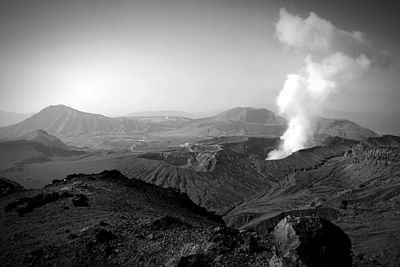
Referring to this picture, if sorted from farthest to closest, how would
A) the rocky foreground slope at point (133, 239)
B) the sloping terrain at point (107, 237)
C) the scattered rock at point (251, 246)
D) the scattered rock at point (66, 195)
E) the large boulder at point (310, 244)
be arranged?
the scattered rock at point (66, 195) < the sloping terrain at point (107, 237) < the scattered rock at point (251, 246) < the rocky foreground slope at point (133, 239) < the large boulder at point (310, 244)

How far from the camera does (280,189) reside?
128625 millimetres

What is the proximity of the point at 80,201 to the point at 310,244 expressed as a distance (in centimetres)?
2723

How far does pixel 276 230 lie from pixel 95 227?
16.2 meters

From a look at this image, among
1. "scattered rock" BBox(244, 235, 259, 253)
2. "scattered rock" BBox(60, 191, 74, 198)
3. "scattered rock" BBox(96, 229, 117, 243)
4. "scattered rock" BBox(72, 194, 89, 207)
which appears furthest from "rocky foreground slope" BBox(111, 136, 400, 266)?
"scattered rock" BBox(244, 235, 259, 253)

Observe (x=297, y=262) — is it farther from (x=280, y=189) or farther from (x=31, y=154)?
(x=31, y=154)

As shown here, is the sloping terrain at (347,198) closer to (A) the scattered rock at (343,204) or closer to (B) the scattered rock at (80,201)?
(A) the scattered rock at (343,204)

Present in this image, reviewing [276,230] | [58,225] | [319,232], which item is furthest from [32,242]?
[319,232]

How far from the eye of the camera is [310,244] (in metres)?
12.2

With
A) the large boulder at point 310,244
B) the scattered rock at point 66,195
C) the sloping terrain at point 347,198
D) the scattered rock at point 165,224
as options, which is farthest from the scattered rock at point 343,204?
the large boulder at point 310,244

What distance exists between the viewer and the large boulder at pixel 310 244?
39.1 feet

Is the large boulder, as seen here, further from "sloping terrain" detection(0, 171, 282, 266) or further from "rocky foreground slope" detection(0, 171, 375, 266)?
"sloping terrain" detection(0, 171, 282, 266)

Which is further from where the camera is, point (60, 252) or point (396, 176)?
point (396, 176)

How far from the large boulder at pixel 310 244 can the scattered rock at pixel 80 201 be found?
25197 mm

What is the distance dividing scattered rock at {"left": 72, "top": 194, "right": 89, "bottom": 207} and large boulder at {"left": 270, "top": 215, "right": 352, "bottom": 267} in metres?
25.2
